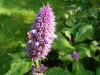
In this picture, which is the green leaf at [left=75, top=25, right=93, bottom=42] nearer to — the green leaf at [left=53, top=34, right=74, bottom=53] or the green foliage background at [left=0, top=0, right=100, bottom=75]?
the green foliage background at [left=0, top=0, right=100, bottom=75]

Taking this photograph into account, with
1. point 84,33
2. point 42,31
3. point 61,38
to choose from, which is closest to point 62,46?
point 61,38

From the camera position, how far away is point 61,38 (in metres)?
2.60

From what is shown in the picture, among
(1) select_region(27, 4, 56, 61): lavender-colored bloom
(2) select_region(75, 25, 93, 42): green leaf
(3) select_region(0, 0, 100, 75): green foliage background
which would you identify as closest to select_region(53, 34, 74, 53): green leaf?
(3) select_region(0, 0, 100, 75): green foliage background

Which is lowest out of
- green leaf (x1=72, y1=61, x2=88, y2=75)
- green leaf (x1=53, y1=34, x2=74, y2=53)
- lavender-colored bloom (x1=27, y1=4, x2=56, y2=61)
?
green leaf (x1=72, y1=61, x2=88, y2=75)

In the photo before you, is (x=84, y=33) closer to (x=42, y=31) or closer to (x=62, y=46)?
(x=62, y=46)

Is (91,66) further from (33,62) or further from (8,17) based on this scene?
(8,17)

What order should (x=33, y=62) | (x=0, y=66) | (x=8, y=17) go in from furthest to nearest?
(x=8, y=17) → (x=0, y=66) → (x=33, y=62)

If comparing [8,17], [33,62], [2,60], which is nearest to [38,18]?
[33,62]

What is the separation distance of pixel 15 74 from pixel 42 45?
1.69 ft

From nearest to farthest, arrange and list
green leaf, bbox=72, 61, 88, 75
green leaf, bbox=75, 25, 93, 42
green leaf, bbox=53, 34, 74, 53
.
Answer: green leaf, bbox=72, 61, 88, 75 → green leaf, bbox=53, 34, 74, 53 → green leaf, bbox=75, 25, 93, 42

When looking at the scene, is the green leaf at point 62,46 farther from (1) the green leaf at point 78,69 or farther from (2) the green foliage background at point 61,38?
(1) the green leaf at point 78,69

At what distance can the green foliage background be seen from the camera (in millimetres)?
2104

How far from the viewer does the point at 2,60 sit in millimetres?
2430

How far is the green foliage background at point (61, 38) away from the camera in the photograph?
210 cm
